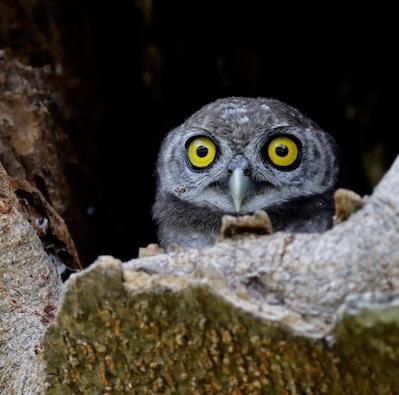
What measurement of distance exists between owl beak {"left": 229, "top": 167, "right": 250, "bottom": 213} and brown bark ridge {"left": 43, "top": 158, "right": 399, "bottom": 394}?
3.37 feet

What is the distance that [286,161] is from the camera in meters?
3.37

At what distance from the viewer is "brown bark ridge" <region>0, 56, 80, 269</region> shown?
3.71 metres

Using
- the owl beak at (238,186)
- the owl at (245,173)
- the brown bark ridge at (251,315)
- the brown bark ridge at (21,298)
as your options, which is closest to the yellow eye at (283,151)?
the owl at (245,173)

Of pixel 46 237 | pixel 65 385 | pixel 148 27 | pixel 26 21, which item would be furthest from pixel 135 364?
pixel 148 27

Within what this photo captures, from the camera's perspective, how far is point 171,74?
470 cm

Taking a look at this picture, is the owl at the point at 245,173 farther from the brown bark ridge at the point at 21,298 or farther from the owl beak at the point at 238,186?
the brown bark ridge at the point at 21,298

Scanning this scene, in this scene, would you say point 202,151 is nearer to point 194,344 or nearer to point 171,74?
point 171,74

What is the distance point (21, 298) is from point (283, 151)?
1.35 m

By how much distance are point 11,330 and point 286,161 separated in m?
1.45

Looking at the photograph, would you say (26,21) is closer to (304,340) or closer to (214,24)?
(214,24)

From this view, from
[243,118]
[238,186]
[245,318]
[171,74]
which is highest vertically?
[245,318]

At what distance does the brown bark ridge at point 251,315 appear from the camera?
6.06 feet

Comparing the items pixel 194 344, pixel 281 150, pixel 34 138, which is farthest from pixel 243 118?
pixel 194 344

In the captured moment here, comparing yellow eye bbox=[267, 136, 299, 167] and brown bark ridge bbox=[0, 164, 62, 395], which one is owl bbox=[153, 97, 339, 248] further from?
brown bark ridge bbox=[0, 164, 62, 395]
